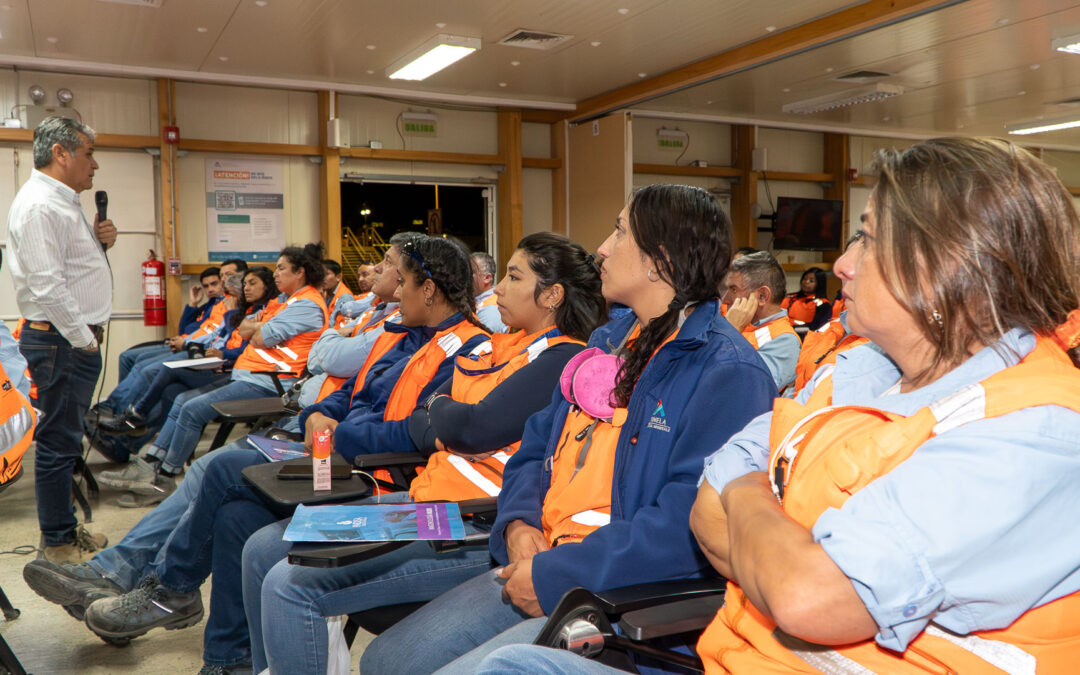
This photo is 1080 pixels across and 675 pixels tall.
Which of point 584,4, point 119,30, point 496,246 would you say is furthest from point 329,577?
point 496,246

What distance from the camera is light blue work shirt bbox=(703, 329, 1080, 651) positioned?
0.79 metres

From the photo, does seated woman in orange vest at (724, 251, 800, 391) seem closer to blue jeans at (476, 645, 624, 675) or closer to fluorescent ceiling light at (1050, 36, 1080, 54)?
blue jeans at (476, 645, 624, 675)

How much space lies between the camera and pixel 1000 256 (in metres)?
0.89

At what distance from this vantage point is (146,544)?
244 centimetres

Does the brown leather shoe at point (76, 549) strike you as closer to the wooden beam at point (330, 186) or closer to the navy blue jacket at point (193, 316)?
the navy blue jacket at point (193, 316)

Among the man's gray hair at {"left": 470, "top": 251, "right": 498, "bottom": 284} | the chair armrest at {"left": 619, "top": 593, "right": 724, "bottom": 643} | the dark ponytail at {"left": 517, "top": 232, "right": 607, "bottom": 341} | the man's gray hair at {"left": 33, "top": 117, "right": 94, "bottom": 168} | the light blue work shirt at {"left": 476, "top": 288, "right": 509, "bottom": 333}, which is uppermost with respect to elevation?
the man's gray hair at {"left": 33, "top": 117, "right": 94, "bottom": 168}

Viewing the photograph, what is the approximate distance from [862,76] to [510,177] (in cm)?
395

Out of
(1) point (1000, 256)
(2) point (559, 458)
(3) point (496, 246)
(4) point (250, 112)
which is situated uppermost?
(4) point (250, 112)

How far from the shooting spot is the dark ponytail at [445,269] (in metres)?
2.65

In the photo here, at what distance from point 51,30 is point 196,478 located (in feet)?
18.8

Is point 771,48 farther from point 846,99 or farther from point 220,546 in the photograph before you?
point 220,546

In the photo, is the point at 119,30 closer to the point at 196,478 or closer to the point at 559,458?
the point at 196,478

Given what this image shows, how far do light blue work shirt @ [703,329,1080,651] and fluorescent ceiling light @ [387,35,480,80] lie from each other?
6.50 meters

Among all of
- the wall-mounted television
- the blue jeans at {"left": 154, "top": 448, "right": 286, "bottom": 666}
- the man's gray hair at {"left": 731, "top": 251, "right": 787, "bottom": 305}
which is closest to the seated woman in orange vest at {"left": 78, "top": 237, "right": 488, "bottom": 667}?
the blue jeans at {"left": 154, "top": 448, "right": 286, "bottom": 666}
